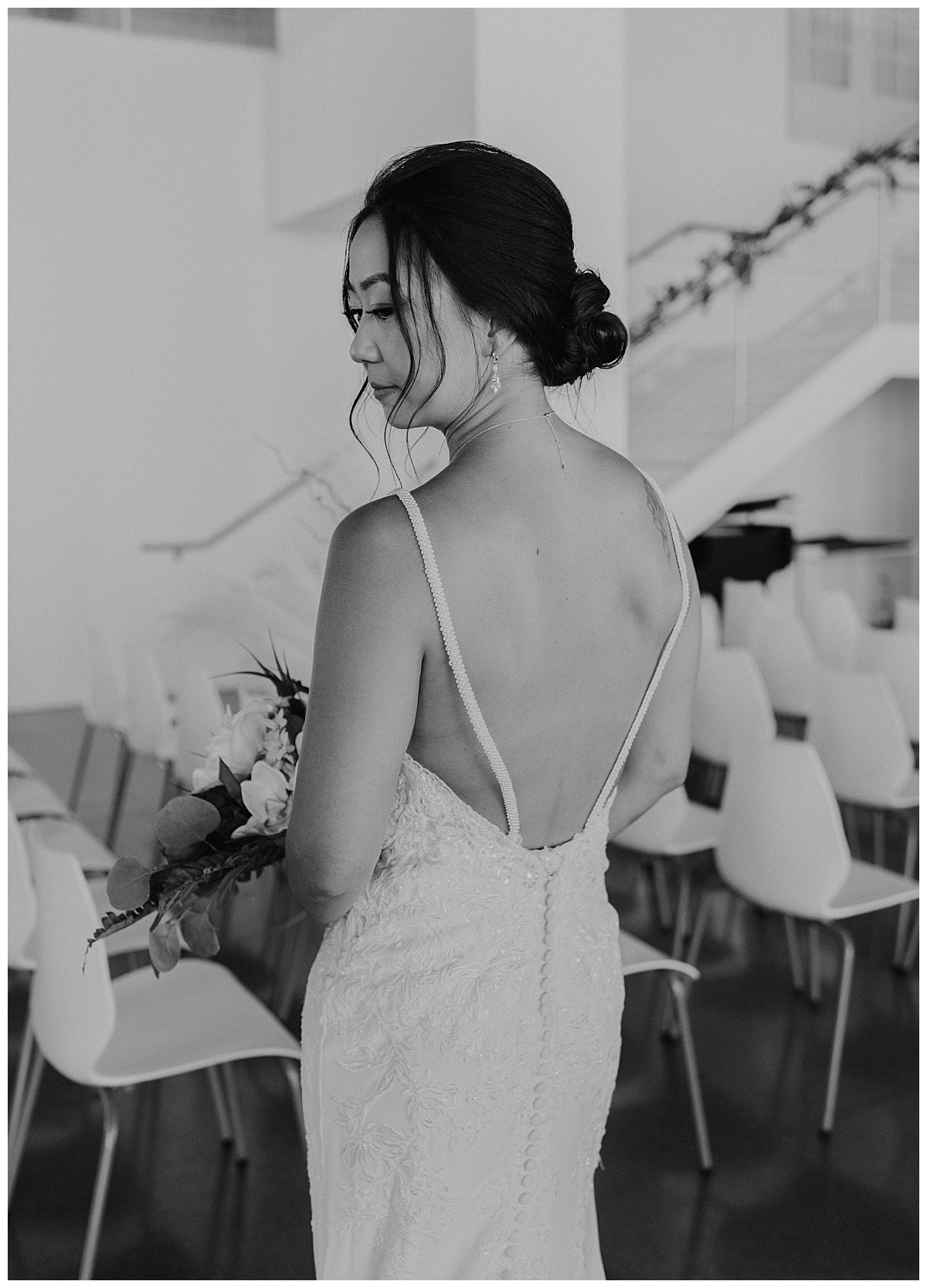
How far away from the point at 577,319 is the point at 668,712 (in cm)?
60

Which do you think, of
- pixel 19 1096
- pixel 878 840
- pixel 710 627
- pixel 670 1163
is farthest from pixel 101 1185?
pixel 710 627

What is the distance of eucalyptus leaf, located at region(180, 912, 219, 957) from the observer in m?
1.82

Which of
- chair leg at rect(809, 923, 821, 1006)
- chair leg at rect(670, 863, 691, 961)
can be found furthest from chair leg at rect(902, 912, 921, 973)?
chair leg at rect(670, 863, 691, 961)

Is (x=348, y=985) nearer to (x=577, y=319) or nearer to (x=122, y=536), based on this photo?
(x=577, y=319)

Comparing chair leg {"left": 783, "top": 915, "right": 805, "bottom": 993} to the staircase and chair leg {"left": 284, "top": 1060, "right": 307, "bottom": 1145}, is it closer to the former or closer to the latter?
chair leg {"left": 284, "top": 1060, "right": 307, "bottom": 1145}

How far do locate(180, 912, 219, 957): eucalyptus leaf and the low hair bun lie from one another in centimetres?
88

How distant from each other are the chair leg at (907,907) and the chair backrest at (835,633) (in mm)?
1713

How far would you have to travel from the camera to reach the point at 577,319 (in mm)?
1522

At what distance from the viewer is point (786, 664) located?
599 cm

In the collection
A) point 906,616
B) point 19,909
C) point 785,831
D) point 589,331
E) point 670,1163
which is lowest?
point 670,1163

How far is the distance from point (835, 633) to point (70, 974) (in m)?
5.07

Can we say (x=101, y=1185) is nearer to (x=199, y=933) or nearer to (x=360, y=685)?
(x=199, y=933)

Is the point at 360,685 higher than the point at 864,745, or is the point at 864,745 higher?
the point at 360,685

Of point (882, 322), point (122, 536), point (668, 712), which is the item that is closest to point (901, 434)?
point (882, 322)
